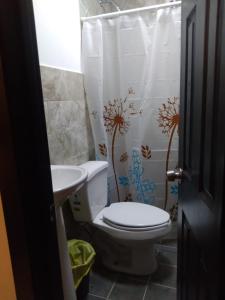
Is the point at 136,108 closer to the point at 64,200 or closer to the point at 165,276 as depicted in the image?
the point at 64,200

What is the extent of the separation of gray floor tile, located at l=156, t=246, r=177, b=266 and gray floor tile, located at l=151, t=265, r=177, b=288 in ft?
0.20

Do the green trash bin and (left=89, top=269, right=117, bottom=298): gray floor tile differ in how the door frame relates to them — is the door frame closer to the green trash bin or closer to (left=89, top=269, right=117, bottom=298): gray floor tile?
the green trash bin

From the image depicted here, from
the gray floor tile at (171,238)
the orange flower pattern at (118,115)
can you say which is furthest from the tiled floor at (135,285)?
the orange flower pattern at (118,115)

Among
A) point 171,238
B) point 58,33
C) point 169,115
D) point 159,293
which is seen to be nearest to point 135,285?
point 159,293

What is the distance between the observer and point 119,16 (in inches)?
69.7

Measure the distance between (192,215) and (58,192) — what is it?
0.52m

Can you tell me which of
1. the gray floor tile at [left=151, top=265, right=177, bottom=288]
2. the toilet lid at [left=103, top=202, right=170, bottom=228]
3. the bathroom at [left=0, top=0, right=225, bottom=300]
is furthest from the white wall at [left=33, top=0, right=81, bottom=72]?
the gray floor tile at [left=151, top=265, right=177, bottom=288]

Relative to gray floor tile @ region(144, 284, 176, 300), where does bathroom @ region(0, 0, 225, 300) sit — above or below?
above

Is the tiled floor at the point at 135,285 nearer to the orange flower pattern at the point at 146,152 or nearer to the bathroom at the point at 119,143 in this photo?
the bathroom at the point at 119,143

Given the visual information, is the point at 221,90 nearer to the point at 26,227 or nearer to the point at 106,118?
the point at 26,227

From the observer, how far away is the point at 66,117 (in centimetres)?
165

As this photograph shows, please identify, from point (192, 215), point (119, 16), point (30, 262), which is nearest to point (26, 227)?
point (30, 262)

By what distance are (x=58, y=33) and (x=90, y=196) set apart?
1114mm

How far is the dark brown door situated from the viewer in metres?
0.56
